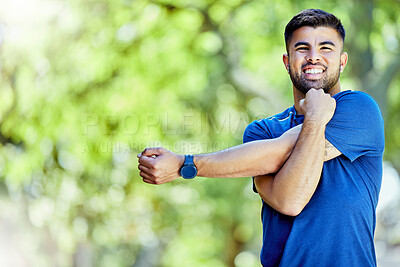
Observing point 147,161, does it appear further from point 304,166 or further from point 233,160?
point 304,166

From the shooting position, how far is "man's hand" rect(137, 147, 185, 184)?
211 cm

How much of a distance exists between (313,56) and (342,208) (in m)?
0.68

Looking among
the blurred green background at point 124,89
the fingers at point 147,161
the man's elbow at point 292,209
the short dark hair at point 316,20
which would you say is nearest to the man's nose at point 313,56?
the short dark hair at point 316,20

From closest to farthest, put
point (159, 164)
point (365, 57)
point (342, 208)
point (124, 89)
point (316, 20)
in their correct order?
point (342, 208)
point (159, 164)
point (316, 20)
point (365, 57)
point (124, 89)

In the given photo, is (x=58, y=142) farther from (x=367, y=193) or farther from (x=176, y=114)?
(x=367, y=193)

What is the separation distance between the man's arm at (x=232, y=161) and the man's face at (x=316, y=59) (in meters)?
0.29

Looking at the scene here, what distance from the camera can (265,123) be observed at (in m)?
2.40

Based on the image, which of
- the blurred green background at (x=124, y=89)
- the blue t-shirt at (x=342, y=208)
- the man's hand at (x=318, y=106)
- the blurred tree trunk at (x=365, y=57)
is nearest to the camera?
the blue t-shirt at (x=342, y=208)

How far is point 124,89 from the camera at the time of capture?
895 cm

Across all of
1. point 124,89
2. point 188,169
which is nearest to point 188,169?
point 188,169

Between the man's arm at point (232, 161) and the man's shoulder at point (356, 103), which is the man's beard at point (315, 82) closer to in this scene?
the man's shoulder at point (356, 103)

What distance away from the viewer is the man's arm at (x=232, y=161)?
6.92 feet

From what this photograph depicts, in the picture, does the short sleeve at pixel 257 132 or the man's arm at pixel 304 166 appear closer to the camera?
the man's arm at pixel 304 166

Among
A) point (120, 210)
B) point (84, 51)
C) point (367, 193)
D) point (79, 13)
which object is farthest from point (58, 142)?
point (367, 193)
